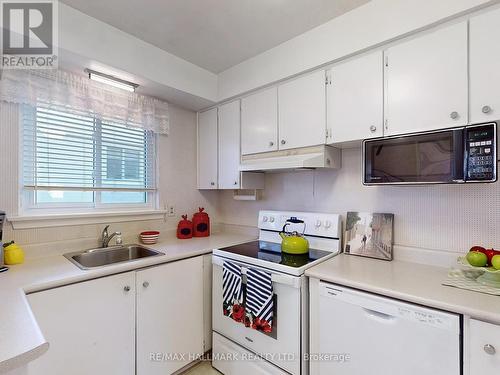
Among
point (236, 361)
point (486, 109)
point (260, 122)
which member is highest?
point (260, 122)

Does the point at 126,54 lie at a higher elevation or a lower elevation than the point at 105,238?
higher

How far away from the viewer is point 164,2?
1.51 meters

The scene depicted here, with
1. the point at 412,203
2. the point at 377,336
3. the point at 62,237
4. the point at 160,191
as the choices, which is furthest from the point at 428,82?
the point at 62,237

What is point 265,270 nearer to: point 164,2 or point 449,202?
point 449,202

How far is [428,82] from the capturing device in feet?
4.45

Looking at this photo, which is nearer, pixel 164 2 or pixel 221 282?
pixel 164 2

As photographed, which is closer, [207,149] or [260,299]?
[260,299]

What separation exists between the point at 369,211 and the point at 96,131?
2.23m

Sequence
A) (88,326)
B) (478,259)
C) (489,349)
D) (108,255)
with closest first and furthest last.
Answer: (489,349) < (478,259) < (88,326) < (108,255)

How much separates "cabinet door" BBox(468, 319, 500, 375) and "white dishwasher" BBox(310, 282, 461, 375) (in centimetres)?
4

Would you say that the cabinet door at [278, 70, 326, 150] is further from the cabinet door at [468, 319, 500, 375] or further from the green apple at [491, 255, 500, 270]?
the cabinet door at [468, 319, 500, 375]

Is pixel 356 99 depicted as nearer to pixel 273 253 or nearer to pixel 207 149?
pixel 273 253

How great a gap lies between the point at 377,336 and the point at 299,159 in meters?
1.11

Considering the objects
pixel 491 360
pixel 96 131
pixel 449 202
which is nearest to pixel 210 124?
pixel 96 131
